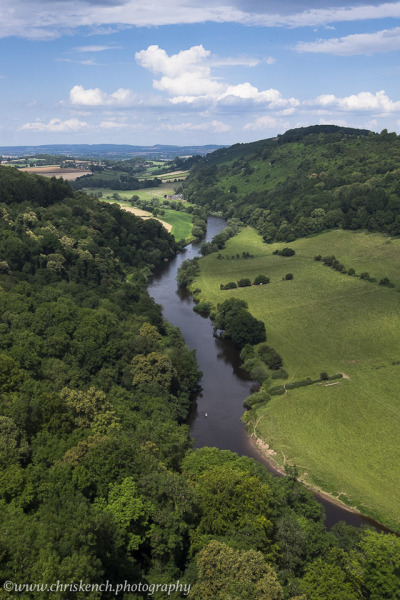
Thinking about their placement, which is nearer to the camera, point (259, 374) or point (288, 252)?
point (259, 374)

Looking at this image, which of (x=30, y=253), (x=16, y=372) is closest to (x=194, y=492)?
(x=16, y=372)

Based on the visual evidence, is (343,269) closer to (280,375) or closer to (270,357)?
(270,357)

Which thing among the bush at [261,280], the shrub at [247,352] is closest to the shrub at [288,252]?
the bush at [261,280]

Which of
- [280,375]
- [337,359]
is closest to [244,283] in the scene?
[337,359]

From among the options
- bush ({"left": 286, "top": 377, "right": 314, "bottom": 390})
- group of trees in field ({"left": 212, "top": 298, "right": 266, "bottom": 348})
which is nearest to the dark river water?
group of trees in field ({"left": 212, "top": 298, "right": 266, "bottom": 348})

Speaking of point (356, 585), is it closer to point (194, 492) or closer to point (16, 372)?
point (194, 492)

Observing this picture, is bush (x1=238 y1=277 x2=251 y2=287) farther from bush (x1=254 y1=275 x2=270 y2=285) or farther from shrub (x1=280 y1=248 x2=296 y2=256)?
shrub (x1=280 y1=248 x2=296 y2=256)

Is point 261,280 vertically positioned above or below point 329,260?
below

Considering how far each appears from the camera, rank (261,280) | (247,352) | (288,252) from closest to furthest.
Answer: (247,352) < (261,280) < (288,252)
